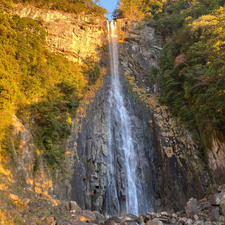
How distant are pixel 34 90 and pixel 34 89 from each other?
65mm

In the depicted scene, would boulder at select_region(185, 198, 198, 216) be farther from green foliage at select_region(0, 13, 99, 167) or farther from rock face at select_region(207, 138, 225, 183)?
green foliage at select_region(0, 13, 99, 167)

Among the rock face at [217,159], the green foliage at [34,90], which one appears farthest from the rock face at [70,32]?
the rock face at [217,159]

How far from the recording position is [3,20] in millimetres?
11086

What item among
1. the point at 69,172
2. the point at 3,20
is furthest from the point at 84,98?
the point at 3,20

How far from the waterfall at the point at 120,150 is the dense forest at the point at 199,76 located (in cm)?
382

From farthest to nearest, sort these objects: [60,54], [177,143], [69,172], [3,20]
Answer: [60,54], [177,143], [69,172], [3,20]

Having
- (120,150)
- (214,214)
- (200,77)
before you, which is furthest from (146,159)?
(200,77)

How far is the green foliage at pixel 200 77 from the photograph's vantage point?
1142 centimetres

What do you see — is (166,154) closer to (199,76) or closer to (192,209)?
(192,209)

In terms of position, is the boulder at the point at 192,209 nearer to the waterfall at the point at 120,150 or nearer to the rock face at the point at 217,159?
the rock face at the point at 217,159

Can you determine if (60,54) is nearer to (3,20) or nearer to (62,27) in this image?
(62,27)

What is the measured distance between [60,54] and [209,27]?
12.1 m

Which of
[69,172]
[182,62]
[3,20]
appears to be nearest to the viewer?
[3,20]

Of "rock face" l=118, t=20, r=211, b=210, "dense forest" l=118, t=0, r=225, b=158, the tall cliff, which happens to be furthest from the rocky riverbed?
"dense forest" l=118, t=0, r=225, b=158
